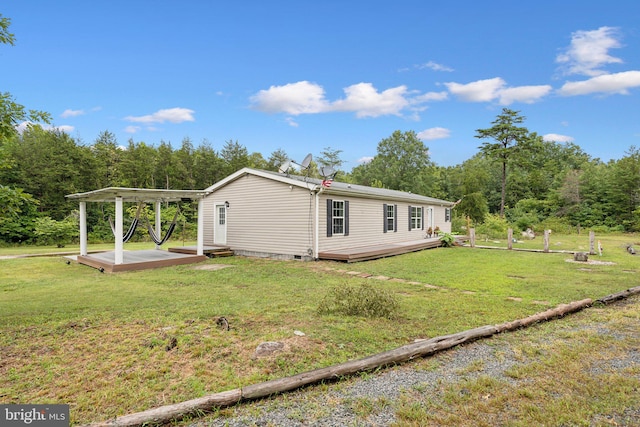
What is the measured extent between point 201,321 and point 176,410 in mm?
1975

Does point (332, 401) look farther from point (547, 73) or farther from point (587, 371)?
point (547, 73)

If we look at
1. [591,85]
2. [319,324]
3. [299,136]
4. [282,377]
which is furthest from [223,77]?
[591,85]

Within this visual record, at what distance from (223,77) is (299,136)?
1226cm

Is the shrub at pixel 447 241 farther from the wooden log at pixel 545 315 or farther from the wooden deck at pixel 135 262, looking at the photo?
the wooden deck at pixel 135 262

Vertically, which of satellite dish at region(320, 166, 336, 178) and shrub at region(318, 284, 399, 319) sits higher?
satellite dish at region(320, 166, 336, 178)

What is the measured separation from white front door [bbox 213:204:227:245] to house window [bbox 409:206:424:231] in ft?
26.8

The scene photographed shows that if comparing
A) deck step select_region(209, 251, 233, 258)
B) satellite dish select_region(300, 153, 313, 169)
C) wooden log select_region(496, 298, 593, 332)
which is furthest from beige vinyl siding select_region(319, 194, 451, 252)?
wooden log select_region(496, 298, 593, 332)

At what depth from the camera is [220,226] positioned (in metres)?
12.5

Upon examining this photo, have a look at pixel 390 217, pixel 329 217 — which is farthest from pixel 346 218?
pixel 390 217

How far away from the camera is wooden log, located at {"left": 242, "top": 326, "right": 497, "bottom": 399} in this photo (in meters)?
2.31

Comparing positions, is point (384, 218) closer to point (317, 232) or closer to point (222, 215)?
point (317, 232)

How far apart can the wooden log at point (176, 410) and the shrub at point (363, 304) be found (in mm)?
2145

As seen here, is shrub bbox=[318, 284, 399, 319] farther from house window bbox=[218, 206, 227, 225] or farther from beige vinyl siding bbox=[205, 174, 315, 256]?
house window bbox=[218, 206, 227, 225]

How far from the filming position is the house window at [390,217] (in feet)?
42.4
